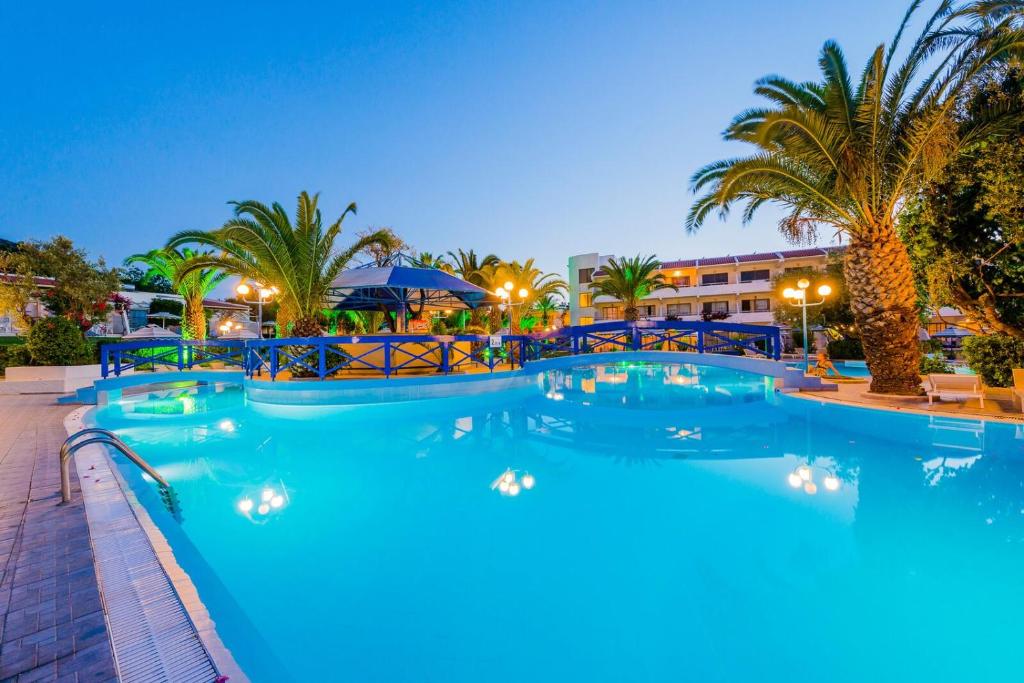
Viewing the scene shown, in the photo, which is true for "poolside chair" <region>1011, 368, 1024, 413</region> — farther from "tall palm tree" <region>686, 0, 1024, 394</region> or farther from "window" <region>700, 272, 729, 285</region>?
"window" <region>700, 272, 729, 285</region>

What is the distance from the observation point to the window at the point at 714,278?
3875 cm

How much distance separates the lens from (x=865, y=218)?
34.4 ft

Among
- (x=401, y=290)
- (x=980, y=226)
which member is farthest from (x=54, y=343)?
(x=980, y=226)

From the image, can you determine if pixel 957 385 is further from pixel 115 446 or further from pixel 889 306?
pixel 115 446

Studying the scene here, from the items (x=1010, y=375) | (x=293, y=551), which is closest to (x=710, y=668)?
(x=293, y=551)

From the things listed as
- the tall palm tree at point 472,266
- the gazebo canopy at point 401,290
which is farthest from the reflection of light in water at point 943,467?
the tall palm tree at point 472,266

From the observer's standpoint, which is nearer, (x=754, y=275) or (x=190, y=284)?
(x=190, y=284)

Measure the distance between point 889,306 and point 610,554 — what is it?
10.9m

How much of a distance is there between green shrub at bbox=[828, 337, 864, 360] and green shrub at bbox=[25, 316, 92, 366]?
3361cm

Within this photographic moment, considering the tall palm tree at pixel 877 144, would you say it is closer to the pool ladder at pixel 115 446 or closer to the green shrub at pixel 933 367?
the green shrub at pixel 933 367

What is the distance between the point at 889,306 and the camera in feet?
34.4

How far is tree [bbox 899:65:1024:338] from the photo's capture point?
28.8 feet

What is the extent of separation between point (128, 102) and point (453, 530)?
154 feet

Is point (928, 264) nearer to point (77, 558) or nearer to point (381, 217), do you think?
point (77, 558)
